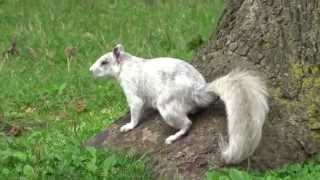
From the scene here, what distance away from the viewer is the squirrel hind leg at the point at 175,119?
594 cm

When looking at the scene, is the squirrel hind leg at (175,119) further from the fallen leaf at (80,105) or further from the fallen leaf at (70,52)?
the fallen leaf at (70,52)

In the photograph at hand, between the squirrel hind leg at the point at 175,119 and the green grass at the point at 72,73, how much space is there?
0.30 m

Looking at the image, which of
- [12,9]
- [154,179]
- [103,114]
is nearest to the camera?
[154,179]

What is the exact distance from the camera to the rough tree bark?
596 cm

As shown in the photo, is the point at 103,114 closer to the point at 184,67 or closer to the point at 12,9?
the point at 184,67

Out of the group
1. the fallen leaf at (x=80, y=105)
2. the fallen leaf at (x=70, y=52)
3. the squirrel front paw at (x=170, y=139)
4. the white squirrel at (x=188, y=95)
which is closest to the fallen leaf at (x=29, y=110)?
the fallen leaf at (x=80, y=105)

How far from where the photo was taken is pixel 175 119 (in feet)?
19.6

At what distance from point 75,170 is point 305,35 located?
178 centimetres

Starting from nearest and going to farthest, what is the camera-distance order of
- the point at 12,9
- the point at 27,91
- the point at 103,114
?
the point at 103,114 → the point at 27,91 → the point at 12,9

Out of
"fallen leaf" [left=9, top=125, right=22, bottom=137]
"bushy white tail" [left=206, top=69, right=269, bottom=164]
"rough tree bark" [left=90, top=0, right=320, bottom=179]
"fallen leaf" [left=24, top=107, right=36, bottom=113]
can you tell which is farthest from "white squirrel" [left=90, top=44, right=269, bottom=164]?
"fallen leaf" [left=24, top=107, right=36, bottom=113]

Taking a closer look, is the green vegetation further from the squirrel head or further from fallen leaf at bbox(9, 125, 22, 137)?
fallen leaf at bbox(9, 125, 22, 137)

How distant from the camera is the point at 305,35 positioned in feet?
20.1

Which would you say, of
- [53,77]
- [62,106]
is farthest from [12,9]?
[62,106]

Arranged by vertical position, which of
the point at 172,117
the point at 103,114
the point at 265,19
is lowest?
the point at 103,114
